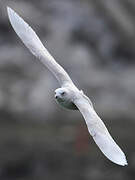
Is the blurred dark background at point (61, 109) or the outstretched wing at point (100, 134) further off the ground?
the outstretched wing at point (100, 134)

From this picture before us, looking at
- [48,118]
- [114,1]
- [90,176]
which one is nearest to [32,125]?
[48,118]

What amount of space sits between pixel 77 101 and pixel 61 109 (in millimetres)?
5253

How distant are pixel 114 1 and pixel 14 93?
126 centimetres

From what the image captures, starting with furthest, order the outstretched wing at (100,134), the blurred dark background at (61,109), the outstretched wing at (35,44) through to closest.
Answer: the blurred dark background at (61,109), the outstretched wing at (35,44), the outstretched wing at (100,134)

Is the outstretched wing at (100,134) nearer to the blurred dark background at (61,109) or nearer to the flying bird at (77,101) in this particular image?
the flying bird at (77,101)

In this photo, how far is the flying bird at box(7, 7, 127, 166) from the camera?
102 inches

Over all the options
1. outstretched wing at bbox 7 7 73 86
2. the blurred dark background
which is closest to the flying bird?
outstretched wing at bbox 7 7 73 86

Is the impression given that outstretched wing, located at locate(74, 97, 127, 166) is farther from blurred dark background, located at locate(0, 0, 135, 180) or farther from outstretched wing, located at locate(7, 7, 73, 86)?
blurred dark background, located at locate(0, 0, 135, 180)

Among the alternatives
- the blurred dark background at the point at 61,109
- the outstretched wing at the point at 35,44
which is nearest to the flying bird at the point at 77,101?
the outstretched wing at the point at 35,44

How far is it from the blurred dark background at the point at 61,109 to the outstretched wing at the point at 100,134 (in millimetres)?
5027

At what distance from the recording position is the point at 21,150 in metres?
7.97

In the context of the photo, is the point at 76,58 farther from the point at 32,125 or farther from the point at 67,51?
the point at 32,125

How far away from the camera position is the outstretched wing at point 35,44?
3.04 meters

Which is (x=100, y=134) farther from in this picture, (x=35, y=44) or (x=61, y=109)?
(x=61, y=109)
